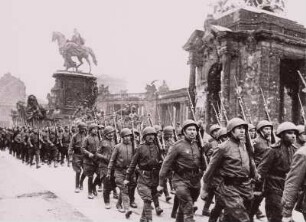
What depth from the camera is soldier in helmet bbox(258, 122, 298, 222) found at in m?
5.83

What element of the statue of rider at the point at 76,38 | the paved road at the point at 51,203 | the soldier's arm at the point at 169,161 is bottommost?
the paved road at the point at 51,203

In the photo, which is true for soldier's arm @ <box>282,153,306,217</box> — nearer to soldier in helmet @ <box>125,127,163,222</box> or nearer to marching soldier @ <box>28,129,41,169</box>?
soldier in helmet @ <box>125,127,163,222</box>

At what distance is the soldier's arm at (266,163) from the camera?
19.2ft

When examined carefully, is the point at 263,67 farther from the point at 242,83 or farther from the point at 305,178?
the point at 305,178

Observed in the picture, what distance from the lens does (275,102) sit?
1975 cm

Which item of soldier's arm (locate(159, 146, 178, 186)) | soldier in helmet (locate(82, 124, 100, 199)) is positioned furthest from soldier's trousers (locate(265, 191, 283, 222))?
soldier in helmet (locate(82, 124, 100, 199))

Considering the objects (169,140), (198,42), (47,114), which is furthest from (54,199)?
(47,114)

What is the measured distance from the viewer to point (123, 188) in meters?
8.25

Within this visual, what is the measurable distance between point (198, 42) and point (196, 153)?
17525 millimetres

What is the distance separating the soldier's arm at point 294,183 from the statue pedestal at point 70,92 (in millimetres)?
28491

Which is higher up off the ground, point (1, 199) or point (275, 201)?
point (275, 201)

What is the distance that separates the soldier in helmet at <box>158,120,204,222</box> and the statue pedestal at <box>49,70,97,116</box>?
25.9 m

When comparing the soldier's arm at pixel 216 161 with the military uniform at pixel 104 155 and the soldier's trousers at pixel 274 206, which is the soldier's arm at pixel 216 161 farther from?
the military uniform at pixel 104 155

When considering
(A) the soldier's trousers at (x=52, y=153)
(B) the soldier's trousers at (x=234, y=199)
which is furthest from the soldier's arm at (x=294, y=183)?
(A) the soldier's trousers at (x=52, y=153)
